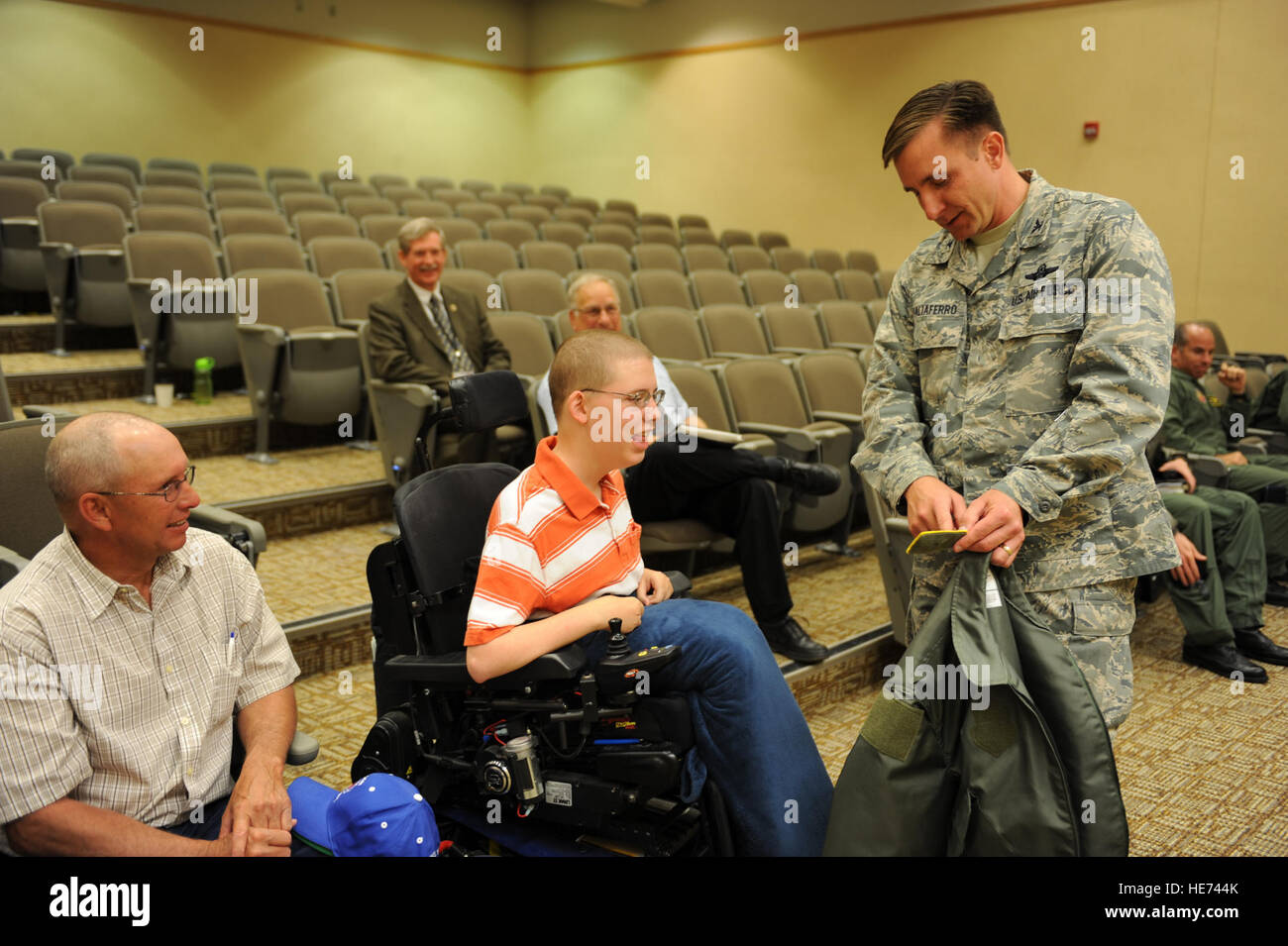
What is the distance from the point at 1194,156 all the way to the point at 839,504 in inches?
199

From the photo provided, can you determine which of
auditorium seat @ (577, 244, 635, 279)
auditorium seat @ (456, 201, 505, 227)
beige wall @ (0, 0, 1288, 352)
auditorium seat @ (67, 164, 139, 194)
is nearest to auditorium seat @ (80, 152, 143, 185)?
auditorium seat @ (67, 164, 139, 194)

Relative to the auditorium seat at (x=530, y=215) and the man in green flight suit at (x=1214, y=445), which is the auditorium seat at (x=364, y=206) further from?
the man in green flight suit at (x=1214, y=445)

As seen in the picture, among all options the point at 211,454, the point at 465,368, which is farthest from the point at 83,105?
the point at 465,368

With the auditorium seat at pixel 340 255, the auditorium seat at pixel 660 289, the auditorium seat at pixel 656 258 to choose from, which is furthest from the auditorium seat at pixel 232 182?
the auditorium seat at pixel 660 289

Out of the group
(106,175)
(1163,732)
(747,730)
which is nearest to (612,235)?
(106,175)

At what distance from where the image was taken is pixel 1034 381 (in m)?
1.36

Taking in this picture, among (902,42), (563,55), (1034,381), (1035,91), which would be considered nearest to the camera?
(1034,381)

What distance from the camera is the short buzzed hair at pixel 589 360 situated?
149 cm

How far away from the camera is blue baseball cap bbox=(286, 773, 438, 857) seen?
123 centimetres

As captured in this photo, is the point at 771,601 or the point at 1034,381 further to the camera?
the point at 771,601

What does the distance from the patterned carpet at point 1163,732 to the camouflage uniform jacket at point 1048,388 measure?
99 cm

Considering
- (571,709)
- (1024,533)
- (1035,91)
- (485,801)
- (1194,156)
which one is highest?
(1035,91)

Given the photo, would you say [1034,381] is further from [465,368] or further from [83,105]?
[83,105]

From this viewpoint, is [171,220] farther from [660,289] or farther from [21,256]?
[660,289]
